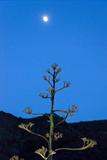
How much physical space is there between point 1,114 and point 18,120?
495 cm

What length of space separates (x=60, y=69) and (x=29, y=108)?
1.83m

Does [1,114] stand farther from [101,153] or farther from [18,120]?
[101,153]

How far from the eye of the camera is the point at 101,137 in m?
63.3

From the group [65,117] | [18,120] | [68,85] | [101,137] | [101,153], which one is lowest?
[65,117]

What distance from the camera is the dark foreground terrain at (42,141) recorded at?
55812 mm

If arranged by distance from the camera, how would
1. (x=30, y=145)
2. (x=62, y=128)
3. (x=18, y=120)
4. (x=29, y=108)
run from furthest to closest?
(x=18, y=120)
(x=62, y=128)
(x=30, y=145)
(x=29, y=108)

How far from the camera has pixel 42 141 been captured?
59.9 metres

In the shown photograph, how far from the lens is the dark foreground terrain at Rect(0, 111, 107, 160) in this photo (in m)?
55.8

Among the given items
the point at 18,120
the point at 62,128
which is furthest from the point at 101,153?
the point at 18,120

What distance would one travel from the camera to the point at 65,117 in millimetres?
12016

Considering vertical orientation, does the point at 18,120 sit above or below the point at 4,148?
above

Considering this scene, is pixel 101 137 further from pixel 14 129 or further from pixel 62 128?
pixel 14 129

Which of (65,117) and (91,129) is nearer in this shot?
(65,117)

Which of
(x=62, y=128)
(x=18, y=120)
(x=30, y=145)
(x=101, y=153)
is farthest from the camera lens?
(x=18, y=120)
